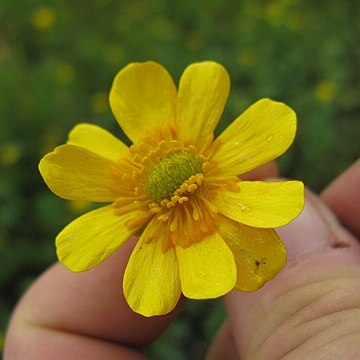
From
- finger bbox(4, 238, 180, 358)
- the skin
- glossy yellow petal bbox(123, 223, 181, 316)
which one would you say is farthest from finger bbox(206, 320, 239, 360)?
glossy yellow petal bbox(123, 223, 181, 316)

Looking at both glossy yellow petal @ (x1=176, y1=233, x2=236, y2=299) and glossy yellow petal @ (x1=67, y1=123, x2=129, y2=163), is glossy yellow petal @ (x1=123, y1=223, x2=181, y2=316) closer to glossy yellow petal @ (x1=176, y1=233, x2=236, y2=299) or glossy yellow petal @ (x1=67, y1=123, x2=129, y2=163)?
glossy yellow petal @ (x1=176, y1=233, x2=236, y2=299)

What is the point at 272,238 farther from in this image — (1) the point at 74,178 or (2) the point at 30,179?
(2) the point at 30,179

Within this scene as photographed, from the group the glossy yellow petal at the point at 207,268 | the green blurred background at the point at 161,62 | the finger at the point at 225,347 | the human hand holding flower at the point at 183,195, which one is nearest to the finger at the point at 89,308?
the finger at the point at 225,347

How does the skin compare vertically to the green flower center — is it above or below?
below

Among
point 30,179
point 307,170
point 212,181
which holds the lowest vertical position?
point 307,170

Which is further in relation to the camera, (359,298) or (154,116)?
(154,116)

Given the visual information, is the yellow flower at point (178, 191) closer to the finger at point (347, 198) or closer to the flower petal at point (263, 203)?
the flower petal at point (263, 203)

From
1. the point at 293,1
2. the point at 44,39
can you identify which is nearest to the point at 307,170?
the point at 293,1
